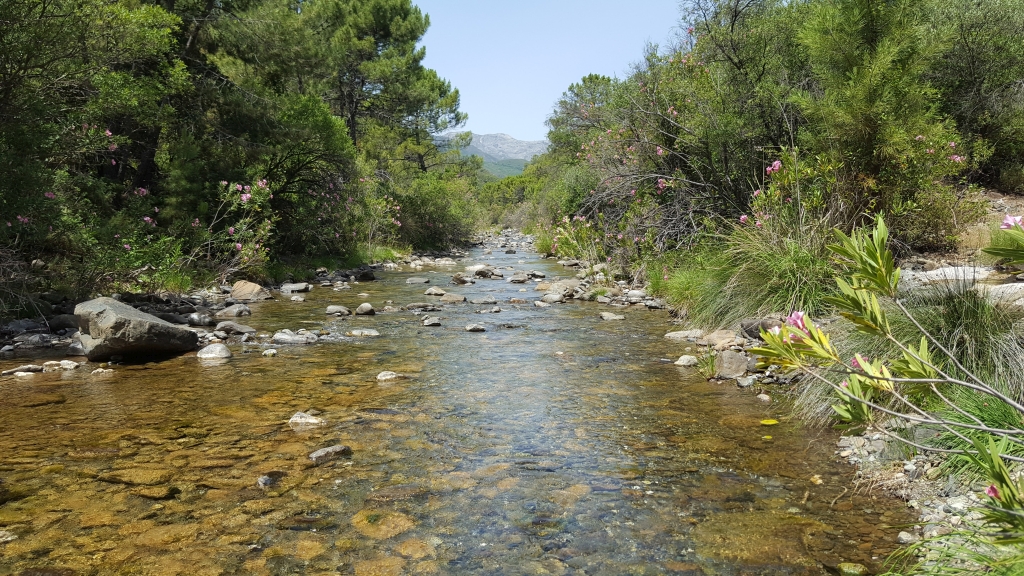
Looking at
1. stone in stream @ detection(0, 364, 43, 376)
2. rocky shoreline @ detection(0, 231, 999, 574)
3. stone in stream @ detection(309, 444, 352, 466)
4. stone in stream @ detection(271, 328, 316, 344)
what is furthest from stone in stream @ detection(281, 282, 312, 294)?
stone in stream @ detection(309, 444, 352, 466)

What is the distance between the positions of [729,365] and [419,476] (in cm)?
388

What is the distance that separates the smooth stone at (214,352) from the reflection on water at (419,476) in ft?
1.50

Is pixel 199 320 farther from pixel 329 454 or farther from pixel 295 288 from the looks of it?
pixel 329 454

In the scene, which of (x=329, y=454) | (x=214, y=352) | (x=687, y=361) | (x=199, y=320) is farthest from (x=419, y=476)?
(x=199, y=320)

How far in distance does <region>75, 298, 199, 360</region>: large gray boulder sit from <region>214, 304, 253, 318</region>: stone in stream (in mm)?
2661

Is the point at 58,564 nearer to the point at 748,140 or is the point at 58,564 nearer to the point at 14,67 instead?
the point at 14,67

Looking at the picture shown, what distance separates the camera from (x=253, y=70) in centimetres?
1587

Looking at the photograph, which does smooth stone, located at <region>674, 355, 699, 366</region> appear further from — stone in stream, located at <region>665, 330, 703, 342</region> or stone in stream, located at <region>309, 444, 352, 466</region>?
stone in stream, located at <region>309, 444, 352, 466</region>

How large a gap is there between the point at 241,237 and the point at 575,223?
7.97 meters

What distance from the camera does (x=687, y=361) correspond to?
23.3 feet

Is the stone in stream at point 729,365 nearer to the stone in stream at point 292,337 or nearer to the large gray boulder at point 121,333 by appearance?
the stone in stream at point 292,337

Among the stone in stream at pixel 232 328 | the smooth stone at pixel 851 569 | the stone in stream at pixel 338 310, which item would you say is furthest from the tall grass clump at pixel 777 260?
the stone in stream at pixel 232 328

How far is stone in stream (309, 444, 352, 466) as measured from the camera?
4.39 m

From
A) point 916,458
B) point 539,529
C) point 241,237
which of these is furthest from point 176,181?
point 916,458
